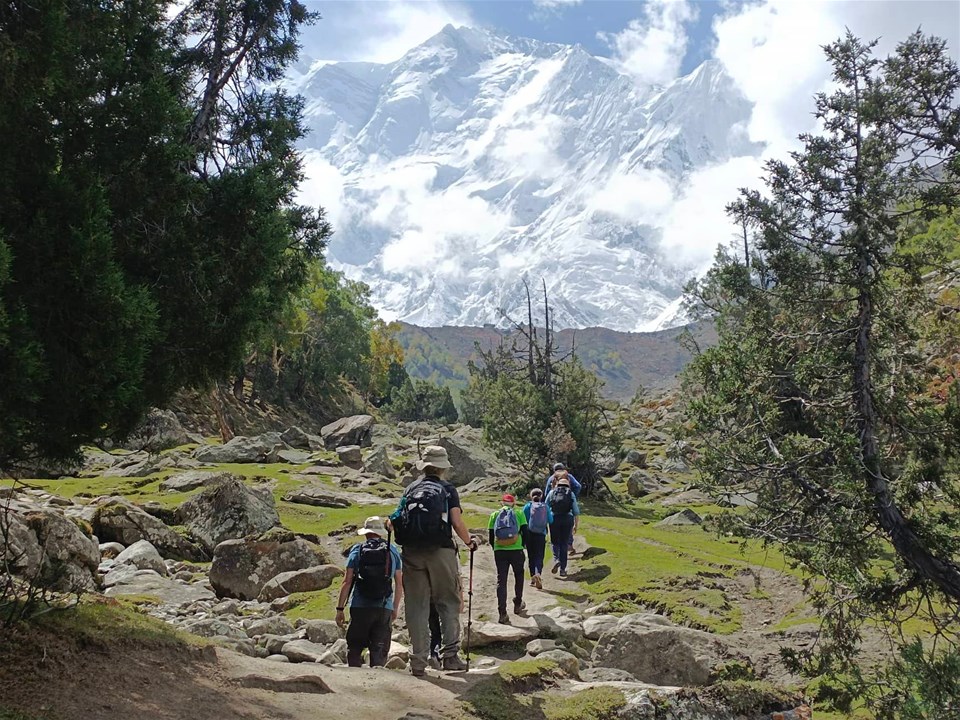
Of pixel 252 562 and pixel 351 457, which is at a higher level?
pixel 351 457

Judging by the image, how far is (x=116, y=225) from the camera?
1024 cm

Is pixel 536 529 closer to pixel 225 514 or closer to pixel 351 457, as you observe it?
→ pixel 225 514

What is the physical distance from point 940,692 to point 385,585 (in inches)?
305

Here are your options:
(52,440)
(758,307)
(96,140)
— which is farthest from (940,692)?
(96,140)

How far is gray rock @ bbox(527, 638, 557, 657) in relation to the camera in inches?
553

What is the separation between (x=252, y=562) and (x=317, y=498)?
1527 centimetres

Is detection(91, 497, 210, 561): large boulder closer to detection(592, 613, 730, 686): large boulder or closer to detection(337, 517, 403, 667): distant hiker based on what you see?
detection(337, 517, 403, 667): distant hiker

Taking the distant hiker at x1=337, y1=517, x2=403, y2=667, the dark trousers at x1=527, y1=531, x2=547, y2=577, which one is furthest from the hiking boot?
the dark trousers at x1=527, y1=531, x2=547, y2=577

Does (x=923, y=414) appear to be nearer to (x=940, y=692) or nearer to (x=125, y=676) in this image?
(x=940, y=692)

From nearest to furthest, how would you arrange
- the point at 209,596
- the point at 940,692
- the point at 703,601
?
the point at 940,692, the point at 209,596, the point at 703,601

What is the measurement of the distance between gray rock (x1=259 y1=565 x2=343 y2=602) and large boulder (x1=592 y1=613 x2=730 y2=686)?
759cm

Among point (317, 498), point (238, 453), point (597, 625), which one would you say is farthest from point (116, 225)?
point (238, 453)

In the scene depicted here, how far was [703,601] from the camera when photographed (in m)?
20.7

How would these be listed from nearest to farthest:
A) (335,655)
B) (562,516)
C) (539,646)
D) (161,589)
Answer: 1. (335,655)
2. (539,646)
3. (161,589)
4. (562,516)
